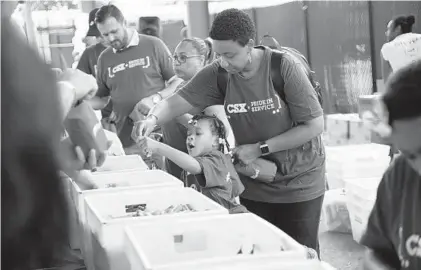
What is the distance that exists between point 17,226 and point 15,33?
298 millimetres

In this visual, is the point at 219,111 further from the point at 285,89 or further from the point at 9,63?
the point at 9,63

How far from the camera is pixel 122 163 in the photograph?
3021mm

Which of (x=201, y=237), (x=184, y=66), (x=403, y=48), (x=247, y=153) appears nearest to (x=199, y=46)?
(x=184, y=66)

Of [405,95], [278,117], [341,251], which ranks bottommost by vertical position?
[341,251]

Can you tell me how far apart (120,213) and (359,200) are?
2444mm

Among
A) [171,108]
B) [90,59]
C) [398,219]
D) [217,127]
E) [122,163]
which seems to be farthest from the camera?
[90,59]

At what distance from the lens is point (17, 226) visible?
1.00 meters

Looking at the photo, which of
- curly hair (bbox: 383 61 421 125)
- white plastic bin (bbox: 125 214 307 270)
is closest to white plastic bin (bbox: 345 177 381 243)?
white plastic bin (bbox: 125 214 307 270)

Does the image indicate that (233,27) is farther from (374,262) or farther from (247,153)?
(374,262)

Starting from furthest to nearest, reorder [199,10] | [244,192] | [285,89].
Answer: [199,10], [244,192], [285,89]

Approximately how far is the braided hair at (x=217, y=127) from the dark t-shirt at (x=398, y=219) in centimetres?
146

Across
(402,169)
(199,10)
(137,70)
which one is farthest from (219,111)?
(199,10)

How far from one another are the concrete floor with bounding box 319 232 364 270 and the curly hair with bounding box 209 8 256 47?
194cm

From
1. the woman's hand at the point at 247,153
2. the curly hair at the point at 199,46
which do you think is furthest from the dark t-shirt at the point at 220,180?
the curly hair at the point at 199,46
